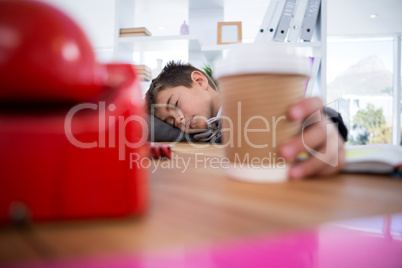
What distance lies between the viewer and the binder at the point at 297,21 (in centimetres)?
209

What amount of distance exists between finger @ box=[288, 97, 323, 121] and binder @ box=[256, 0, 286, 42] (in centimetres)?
180

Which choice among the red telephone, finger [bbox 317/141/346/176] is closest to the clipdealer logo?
the red telephone

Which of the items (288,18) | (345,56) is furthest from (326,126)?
(345,56)

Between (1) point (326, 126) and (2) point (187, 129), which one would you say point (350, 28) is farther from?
(1) point (326, 126)

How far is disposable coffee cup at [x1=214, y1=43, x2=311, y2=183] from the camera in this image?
16.0 inches

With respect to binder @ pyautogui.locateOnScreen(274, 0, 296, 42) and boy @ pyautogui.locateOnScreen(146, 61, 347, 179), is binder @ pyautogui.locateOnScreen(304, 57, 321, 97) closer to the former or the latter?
binder @ pyautogui.locateOnScreen(274, 0, 296, 42)

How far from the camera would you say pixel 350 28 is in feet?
16.6

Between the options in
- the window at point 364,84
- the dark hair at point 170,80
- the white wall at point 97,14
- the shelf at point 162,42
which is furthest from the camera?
the window at point 364,84

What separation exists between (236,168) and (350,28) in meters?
5.55

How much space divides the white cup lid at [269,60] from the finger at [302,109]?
0.14ft

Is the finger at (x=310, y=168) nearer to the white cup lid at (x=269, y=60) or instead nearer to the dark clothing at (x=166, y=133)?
the white cup lid at (x=269, y=60)

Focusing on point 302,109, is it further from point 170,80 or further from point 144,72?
point 144,72

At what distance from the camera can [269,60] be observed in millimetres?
403

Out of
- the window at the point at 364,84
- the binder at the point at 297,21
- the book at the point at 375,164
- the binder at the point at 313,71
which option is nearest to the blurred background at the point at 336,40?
the window at the point at 364,84
